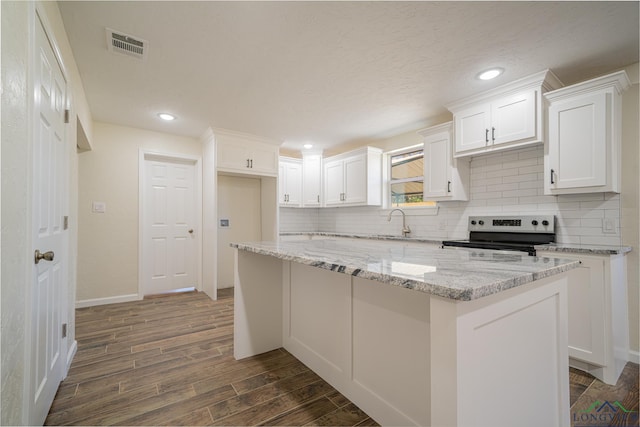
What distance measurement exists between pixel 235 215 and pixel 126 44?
3.00m

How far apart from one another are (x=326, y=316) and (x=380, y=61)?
2032 mm

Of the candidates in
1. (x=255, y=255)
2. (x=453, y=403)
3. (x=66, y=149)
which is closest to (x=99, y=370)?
(x=255, y=255)

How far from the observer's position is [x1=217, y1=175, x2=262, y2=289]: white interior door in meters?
4.68

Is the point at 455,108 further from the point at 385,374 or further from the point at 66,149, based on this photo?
the point at 66,149

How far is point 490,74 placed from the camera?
2482 millimetres

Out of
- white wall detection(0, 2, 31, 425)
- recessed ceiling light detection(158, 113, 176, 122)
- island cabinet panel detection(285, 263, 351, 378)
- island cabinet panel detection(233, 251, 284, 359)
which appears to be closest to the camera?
white wall detection(0, 2, 31, 425)

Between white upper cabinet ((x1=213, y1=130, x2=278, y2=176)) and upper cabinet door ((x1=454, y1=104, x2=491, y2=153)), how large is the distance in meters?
2.68

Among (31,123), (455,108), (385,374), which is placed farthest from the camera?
(455,108)

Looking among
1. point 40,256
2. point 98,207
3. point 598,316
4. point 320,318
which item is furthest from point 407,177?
point 98,207

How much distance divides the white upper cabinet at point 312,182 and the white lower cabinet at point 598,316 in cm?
367

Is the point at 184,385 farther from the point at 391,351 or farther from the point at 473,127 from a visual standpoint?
the point at 473,127

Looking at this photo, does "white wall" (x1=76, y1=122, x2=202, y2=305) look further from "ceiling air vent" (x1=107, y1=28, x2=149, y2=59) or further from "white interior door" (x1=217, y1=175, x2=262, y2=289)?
"ceiling air vent" (x1=107, y1=28, x2=149, y2=59)

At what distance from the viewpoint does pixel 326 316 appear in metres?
1.88

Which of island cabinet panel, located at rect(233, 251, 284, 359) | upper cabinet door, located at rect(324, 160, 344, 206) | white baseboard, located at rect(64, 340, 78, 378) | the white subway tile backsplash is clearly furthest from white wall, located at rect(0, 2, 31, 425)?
upper cabinet door, located at rect(324, 160, 344, 206)
